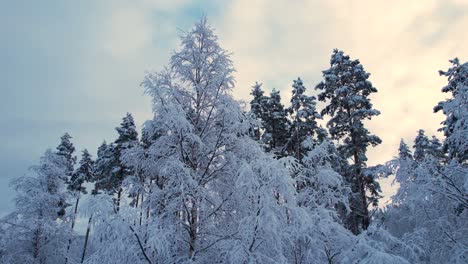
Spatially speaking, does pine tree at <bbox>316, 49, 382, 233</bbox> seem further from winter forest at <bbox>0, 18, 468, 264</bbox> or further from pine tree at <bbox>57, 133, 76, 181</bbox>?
pine tree at <bbox>57, 133, 76, 181</bbox>

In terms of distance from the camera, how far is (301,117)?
2447cm

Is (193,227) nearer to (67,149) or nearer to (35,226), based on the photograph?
(35,226)

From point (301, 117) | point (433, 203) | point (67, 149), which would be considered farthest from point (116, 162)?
point (433, 203)

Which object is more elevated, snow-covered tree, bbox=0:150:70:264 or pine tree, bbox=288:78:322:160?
pine tree, bbox=288:78:322:160

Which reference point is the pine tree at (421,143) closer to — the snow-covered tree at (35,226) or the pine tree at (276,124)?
the pine tree at (276,124)

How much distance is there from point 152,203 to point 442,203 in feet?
32.1

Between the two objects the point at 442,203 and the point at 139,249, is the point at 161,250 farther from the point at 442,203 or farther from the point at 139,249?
the point at 442,203

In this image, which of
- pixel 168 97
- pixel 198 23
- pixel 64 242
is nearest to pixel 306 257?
pixel 168 97

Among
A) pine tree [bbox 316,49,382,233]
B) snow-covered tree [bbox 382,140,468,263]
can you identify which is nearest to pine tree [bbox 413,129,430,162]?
pine tree [bbox 316,49,382,233]

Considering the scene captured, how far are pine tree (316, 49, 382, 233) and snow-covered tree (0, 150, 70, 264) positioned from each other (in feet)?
57.2

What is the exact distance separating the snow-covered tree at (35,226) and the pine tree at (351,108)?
Result: 17441 millimetres

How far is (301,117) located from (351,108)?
13.3 ft

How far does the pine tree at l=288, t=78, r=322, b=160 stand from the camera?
79.5ft

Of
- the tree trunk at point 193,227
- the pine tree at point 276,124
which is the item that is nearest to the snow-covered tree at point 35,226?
the tree trunk at point 193,227
